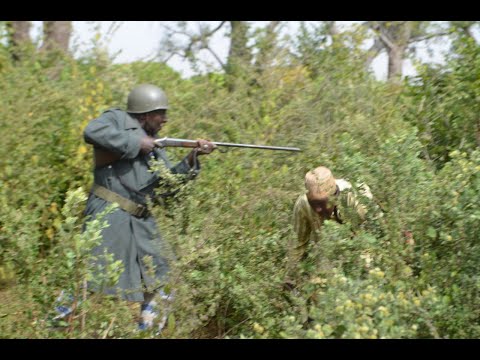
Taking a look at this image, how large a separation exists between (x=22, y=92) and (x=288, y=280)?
4846 mm

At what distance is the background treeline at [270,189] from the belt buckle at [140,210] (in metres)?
0.45

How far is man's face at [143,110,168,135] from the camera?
7203 mm

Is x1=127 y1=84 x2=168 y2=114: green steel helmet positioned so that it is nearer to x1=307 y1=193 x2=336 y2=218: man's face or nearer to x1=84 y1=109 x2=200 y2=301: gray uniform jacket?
x1=84 y1=109 x2=200 y2=301: gray uniform jacket

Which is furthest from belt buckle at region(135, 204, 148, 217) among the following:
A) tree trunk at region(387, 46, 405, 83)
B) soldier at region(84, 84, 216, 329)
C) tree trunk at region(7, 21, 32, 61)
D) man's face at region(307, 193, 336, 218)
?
tree trunk at region(387, 46, 405, 83)

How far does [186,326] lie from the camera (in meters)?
5.43

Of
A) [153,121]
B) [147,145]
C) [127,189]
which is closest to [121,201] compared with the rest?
[127,189]

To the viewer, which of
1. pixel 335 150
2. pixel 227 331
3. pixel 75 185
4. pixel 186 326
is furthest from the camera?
pixel 75 185

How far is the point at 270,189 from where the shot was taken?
259 inches

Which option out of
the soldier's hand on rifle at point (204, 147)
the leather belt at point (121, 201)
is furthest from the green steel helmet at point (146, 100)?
the leather belt at point (121, 201)

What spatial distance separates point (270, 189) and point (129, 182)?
1.07m

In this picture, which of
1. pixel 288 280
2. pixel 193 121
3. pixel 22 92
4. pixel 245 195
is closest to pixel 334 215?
pixel 288 280

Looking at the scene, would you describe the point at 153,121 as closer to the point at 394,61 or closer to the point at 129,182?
the point at 129,182

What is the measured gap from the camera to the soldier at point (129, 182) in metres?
6.86
